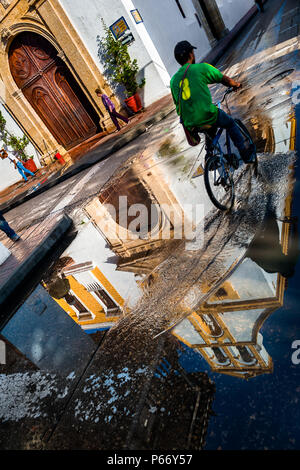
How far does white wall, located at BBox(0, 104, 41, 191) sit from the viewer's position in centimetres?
1580

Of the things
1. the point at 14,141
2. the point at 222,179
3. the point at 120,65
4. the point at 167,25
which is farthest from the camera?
the point at 14,141

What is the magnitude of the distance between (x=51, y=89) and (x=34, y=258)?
13.2 metres

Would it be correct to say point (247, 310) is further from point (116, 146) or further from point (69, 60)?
point (69, 60)

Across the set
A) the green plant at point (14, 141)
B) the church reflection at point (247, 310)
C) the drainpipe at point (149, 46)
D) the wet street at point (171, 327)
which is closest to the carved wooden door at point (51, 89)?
the green plant at point (14, 141)

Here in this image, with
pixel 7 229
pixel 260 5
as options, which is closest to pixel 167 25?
pixel 260 5

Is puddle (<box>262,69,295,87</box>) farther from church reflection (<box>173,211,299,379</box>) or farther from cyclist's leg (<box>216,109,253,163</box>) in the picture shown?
church reflection (<box>173,211,299,379</box>)

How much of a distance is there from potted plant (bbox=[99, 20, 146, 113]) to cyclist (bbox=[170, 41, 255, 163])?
10532 mm

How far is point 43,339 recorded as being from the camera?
9.86 feet

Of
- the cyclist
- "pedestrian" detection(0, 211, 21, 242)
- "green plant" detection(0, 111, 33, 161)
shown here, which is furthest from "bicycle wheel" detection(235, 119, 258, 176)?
"green plant" detection(0, 111, 33, 161)

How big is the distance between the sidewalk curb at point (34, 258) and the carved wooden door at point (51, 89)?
36.9 ft

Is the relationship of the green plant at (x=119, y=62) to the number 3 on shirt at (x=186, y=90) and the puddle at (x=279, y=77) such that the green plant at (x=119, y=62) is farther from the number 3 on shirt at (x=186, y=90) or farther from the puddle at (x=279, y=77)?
the number 3 on shirt at (x=186, y=90)

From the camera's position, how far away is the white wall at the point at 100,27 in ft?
40.7

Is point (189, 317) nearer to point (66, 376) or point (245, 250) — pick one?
point (245, 250)

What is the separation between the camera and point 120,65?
12953 millimetres
